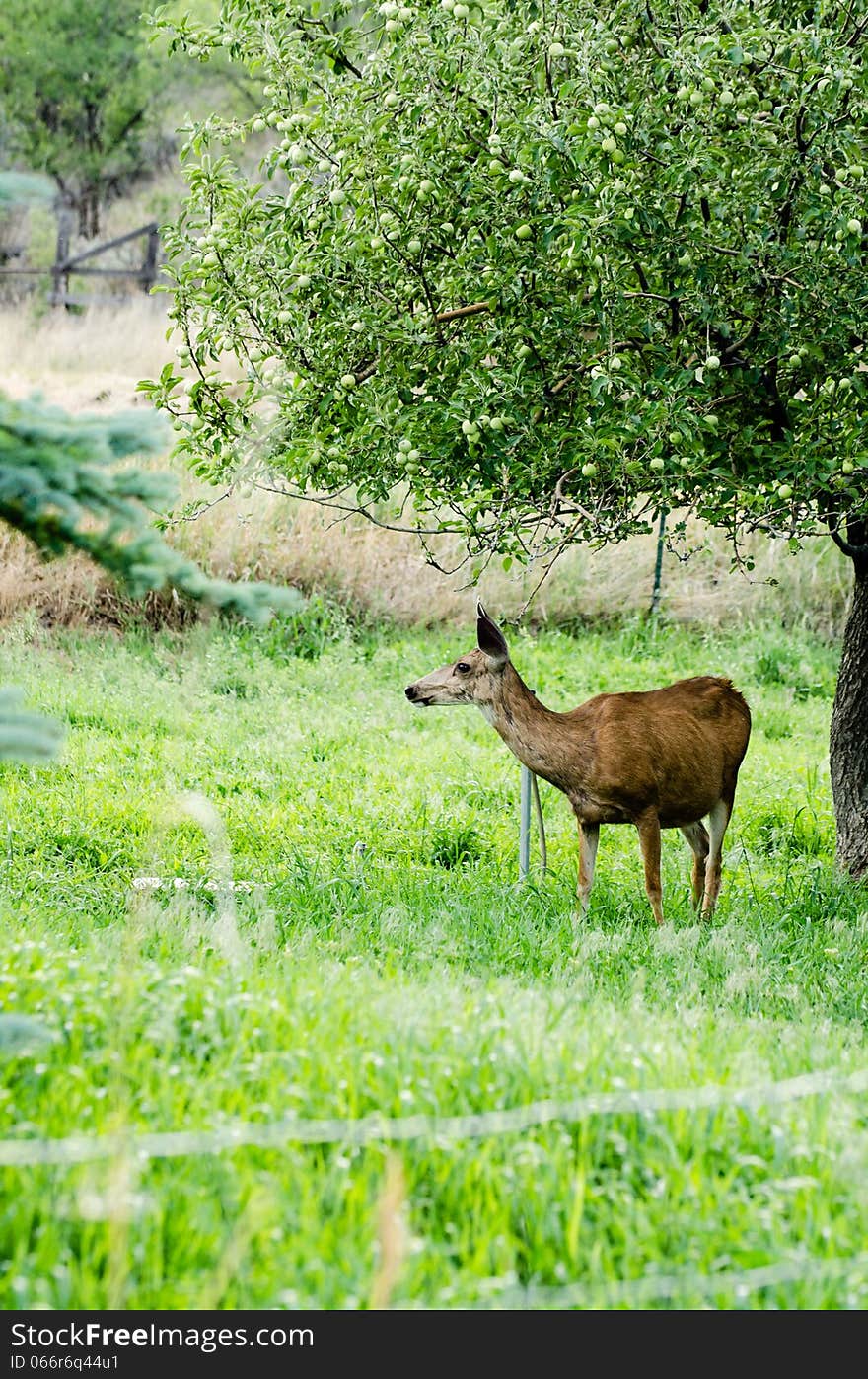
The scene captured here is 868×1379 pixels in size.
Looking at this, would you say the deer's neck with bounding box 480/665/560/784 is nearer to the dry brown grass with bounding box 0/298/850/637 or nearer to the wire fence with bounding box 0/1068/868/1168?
the wire fence with bounding box 0/1068/868/1168

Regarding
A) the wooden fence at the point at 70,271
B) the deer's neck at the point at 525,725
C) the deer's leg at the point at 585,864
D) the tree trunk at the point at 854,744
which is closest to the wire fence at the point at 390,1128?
the deer's leg at the point at 585,864

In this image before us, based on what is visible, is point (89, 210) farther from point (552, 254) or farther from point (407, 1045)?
point (407, 1045)

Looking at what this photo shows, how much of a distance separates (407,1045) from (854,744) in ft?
16.3

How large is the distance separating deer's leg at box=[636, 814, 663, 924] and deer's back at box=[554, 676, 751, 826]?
0.11m

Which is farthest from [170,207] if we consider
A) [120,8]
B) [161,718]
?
[161,718]

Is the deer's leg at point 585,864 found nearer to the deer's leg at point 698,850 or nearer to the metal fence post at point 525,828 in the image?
the metal fence post at point 525,828

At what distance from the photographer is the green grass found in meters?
3.10

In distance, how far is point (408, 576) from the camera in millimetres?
15328

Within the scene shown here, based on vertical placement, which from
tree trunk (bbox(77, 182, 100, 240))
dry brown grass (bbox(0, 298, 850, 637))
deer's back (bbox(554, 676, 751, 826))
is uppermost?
tree trunk (bbox(77, 182, 100, 240))

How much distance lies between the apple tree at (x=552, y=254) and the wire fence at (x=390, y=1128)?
9.92ft

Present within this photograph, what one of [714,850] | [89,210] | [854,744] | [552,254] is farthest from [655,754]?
[89,210]

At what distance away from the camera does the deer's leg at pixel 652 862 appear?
7062 millimetres

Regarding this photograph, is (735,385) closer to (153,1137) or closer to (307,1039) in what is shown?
(307,1039)

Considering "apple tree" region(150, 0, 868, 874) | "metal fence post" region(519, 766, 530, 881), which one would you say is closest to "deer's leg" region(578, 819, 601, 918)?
"metal fence post" region(519, 766, 530, 881)
